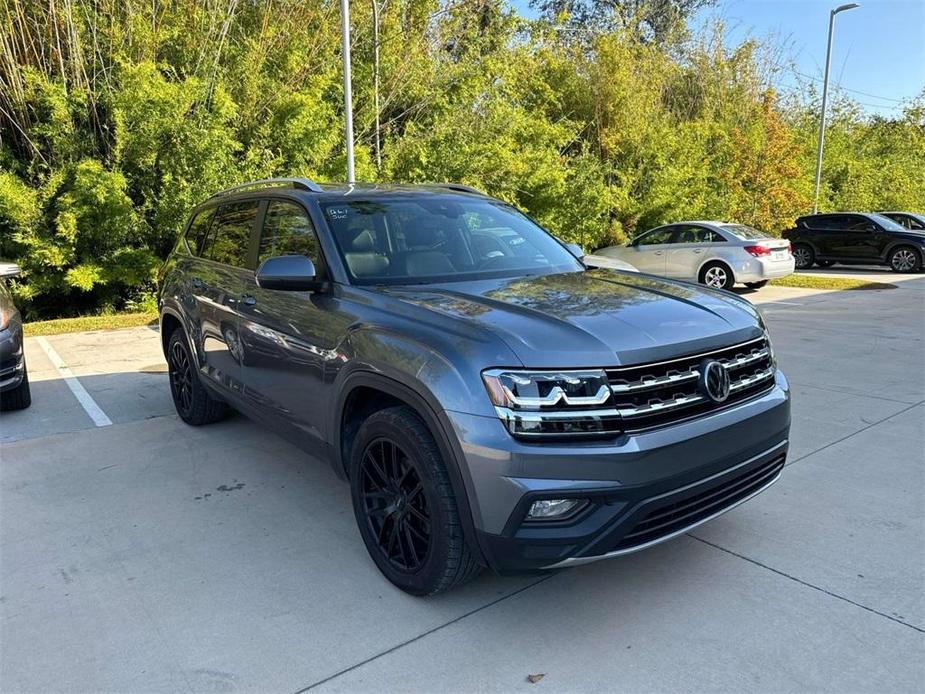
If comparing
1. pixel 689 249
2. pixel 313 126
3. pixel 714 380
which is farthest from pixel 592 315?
pixel 689 249

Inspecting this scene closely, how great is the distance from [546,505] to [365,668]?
0.89 m

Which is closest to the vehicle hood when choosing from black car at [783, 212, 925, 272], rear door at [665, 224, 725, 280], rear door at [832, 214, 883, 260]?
rear door at [665, 224, 725, 280]

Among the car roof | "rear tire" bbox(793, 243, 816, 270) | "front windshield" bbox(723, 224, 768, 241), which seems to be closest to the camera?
the car roof

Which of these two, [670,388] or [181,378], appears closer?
[670,388]

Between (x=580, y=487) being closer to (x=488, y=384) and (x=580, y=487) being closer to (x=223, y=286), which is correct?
(x=488, y=384)

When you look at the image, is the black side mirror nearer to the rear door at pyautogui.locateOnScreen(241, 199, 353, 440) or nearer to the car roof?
the rear door at pyautogui.locateOnScreen(241, 199, 353, 440)

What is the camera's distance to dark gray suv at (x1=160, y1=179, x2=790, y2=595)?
2371 millimetres

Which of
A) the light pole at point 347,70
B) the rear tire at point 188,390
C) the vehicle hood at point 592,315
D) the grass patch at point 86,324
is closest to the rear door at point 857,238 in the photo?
the light pole at point 347,70

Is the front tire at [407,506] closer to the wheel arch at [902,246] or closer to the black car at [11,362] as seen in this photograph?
the black car at [11,362]

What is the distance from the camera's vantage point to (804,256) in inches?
757

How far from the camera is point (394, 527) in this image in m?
2.89

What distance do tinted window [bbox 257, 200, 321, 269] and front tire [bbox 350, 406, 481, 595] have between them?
1077mm

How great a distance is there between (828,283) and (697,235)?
3823 millimetres

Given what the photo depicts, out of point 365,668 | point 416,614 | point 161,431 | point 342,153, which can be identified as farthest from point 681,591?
point 342,153
